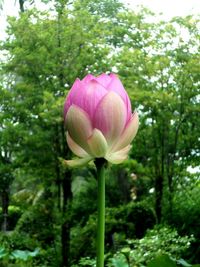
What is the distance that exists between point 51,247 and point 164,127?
2050 mm

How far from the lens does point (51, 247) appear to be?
241 inches

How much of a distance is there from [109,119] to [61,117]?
15.6 feet

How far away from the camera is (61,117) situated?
5320 millimetres

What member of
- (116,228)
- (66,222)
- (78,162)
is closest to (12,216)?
(116,228)

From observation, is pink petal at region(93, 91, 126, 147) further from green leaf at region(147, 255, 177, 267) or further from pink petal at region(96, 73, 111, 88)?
green leaf at region(147, 255, 177, 267)

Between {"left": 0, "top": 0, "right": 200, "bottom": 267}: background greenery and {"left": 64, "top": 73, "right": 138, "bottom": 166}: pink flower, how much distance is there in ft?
14.8

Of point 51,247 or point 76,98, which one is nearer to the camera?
point 76,98

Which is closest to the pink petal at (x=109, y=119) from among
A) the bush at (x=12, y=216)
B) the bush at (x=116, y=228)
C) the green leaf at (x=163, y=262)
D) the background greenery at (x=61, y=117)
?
the green leaf at (x=163, y=262)

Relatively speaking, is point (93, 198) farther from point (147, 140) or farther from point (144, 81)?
point (144, 81)

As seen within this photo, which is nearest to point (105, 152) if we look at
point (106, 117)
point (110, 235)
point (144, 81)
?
point (106, 117)

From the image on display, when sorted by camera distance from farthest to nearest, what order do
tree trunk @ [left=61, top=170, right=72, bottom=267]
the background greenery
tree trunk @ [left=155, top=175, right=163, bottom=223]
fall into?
tree trunk @ [left=61, top=170, right=72, bottom=267]
tree trunk @ [left=155, top=175, right=163, bottom=223]
the background greenery

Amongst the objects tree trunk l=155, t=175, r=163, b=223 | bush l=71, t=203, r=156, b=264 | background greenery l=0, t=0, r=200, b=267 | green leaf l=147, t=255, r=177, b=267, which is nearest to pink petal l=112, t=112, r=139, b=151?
green leaf l=147, t=255, r=177, b=267

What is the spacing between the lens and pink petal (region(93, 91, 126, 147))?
583 mm

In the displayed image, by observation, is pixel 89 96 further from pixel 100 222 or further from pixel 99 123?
pixel 100 222
